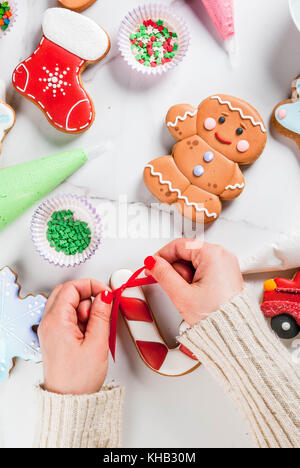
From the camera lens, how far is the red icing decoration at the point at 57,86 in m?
→ 1.19

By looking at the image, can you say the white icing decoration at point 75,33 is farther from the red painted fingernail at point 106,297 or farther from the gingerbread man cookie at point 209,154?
the red painted fingernail at point 106,297

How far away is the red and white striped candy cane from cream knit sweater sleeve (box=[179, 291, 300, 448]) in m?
0.22

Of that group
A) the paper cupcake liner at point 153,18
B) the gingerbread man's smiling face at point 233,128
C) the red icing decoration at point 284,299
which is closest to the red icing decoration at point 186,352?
the red icing decoration at point 284,299

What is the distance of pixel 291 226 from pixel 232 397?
1.64 ft

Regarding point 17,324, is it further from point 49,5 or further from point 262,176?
point 49,5

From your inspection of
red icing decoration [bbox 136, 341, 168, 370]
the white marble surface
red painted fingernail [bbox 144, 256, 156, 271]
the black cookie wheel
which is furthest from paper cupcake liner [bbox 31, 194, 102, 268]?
the black cookie wheel

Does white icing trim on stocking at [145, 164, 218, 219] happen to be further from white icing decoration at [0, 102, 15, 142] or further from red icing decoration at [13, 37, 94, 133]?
white icing decoration at [0, 102, 15, 142]

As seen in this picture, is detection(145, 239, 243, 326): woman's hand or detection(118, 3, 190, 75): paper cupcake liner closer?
detection(145, 239, 243, 326): woman's hand

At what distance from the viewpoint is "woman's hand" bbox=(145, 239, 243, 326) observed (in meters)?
0.97

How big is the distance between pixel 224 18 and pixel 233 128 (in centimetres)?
32

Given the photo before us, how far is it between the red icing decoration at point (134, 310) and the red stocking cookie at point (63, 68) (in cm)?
50

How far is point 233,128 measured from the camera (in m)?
1.16

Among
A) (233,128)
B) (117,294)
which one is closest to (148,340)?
(117,294)

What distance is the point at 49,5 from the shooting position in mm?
1260
